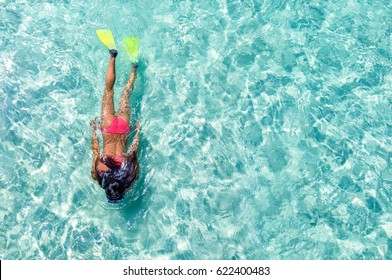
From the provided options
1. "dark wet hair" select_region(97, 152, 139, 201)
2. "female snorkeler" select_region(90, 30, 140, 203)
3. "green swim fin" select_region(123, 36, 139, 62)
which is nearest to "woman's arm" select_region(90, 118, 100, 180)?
"female snorkeler" select_region(90, 30, 140, 203)

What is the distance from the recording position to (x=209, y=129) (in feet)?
32.2

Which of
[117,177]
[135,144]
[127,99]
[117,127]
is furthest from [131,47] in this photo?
[117,177]

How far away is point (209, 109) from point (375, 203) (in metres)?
4.09

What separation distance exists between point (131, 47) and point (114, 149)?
3.09 m

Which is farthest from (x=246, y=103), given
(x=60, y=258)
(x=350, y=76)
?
(x=60, y=258)

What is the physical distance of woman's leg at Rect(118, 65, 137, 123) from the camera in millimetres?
9445

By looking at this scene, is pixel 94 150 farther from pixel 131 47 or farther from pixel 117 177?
pixel 131 47

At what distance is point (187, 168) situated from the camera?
9430 millimetres

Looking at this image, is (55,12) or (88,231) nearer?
(88,231)

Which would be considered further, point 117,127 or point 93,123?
point 93,123

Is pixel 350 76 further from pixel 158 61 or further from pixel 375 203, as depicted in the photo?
pixel 158 61

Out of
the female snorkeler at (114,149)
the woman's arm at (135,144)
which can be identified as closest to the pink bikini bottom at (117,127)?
the female snorkeler at (114,149)

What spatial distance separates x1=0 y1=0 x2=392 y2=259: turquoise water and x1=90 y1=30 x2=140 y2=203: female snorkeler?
20.9 inches

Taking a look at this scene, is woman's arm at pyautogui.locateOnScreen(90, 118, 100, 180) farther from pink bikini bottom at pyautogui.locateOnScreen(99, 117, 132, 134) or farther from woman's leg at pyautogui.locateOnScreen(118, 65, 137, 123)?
woman's leg at pyautogui.locateOnScreen(118, 65, 137, 123)
